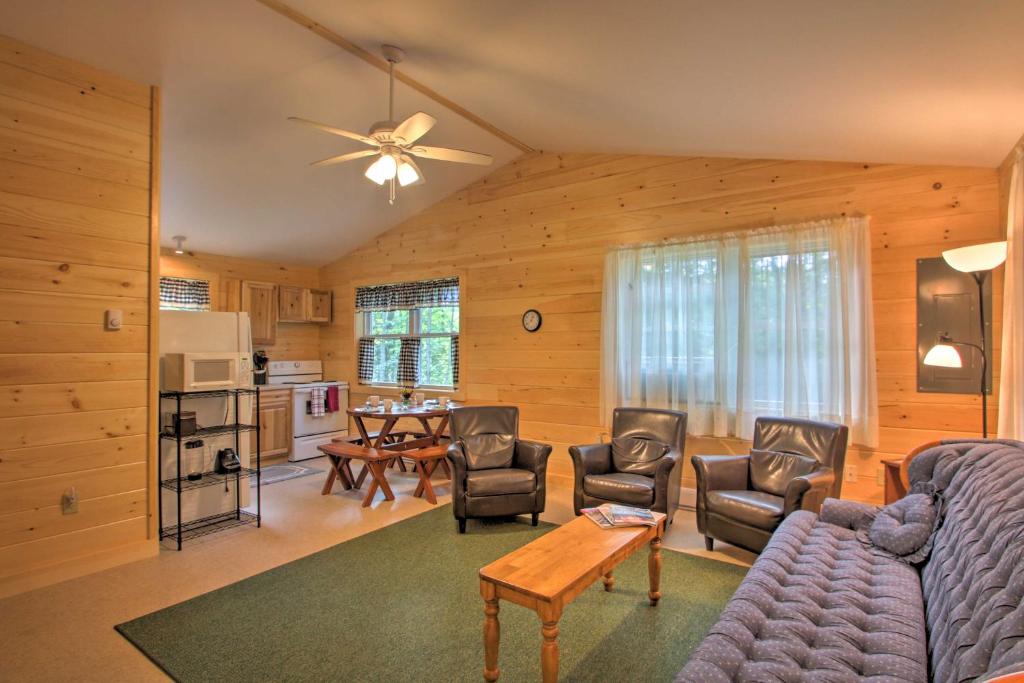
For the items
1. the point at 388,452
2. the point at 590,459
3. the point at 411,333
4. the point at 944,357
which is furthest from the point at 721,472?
the point at 411,333

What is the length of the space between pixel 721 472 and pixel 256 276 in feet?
18.9

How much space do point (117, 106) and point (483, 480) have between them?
3322 mm

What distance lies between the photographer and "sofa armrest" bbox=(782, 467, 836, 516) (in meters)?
2.92

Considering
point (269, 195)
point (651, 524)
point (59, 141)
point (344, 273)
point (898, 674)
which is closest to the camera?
point (898, 674)

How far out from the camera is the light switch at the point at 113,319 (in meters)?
Answer: 3.17

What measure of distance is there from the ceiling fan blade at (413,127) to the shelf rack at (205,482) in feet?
7.39

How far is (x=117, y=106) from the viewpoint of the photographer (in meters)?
3.22

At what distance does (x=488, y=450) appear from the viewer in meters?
4.09

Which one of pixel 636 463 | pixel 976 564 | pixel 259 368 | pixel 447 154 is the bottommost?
pixel 636 463

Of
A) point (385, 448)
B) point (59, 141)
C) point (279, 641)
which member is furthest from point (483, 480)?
point (59, 141)

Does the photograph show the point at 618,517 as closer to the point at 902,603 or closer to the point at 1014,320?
the point at 902,603

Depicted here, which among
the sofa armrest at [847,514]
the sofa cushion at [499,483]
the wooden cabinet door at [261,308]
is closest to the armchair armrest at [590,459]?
the sofa cushion at [499,483]

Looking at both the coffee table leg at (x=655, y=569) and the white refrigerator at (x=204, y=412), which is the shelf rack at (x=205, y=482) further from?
the coffee table leg at (x=655, y=569)

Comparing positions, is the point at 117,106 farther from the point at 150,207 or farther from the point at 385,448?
the point at 385,448
